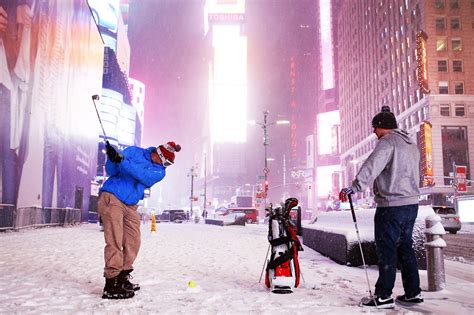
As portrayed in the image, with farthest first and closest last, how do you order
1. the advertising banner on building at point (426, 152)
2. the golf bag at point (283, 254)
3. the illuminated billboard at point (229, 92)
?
the illuminated billboard at point (229, 92) < the advertising banner on building at point (426, 152) < the golf bag at point (283, 254)

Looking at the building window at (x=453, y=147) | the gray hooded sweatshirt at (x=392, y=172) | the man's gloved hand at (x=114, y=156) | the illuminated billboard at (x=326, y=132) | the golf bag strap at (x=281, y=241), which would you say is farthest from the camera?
the illuminated billboard at (x=326, y=132)

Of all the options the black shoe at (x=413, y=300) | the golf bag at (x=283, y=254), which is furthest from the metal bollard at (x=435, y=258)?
the golf bag at (x=283, y=254)

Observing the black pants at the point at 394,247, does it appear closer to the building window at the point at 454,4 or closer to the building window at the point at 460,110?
the building window at the point at 460,110

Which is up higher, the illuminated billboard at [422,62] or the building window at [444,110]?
the illuminated billboard at [422,62]

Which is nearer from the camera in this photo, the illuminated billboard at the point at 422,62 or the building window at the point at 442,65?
the illuminated billboard at the point at 422,62

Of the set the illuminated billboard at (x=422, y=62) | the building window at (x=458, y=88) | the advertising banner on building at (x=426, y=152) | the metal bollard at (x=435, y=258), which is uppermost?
the illuminated billboard at (x=422, y=62)

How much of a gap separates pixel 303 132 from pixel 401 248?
579 ft

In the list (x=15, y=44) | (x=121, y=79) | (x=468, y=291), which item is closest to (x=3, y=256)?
(x=468, y=291)

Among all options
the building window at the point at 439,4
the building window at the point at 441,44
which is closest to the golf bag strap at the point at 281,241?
the building window at the point at 441,44

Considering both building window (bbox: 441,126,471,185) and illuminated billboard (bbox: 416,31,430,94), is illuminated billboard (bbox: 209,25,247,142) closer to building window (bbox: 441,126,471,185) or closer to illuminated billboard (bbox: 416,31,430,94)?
illuminated billboard (bbox: 416,31,430,94)

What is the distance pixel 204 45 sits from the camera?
624 feet

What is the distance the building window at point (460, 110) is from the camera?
179ft

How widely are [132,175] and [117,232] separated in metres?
0.69

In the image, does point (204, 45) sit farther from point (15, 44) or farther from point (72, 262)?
point (72, 262)
